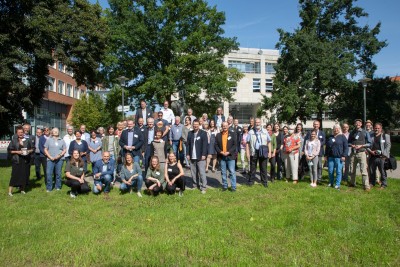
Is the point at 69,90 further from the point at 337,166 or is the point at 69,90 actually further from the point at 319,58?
A: the point at 337,166

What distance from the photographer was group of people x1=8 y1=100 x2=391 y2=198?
30.2 ft

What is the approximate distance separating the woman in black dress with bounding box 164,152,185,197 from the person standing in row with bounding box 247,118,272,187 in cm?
241

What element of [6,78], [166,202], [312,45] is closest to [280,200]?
[166,202]

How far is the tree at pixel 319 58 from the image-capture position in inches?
1232

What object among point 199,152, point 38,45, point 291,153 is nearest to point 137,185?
point 199,152

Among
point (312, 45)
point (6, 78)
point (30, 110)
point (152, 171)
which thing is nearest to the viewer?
point (152, 171)

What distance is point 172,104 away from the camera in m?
30.4

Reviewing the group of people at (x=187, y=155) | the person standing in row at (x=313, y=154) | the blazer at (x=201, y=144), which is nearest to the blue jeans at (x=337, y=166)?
the group of people at (x=187, y=155)

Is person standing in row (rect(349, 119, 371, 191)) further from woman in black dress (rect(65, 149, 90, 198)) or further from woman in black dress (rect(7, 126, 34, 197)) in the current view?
woman in black dress (rect(7, 126, 34, 197))

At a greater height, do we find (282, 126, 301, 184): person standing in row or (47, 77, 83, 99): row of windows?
(47, 77, 83, 99): row of windows

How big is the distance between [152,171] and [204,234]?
377cm

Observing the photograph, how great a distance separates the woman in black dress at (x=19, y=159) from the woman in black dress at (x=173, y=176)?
416 cm

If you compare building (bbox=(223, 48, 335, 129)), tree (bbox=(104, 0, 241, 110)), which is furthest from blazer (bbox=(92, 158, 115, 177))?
building (bbox=(223, 48, 335, 129))

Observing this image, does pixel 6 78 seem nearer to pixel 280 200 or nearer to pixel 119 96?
pixel 119 96
